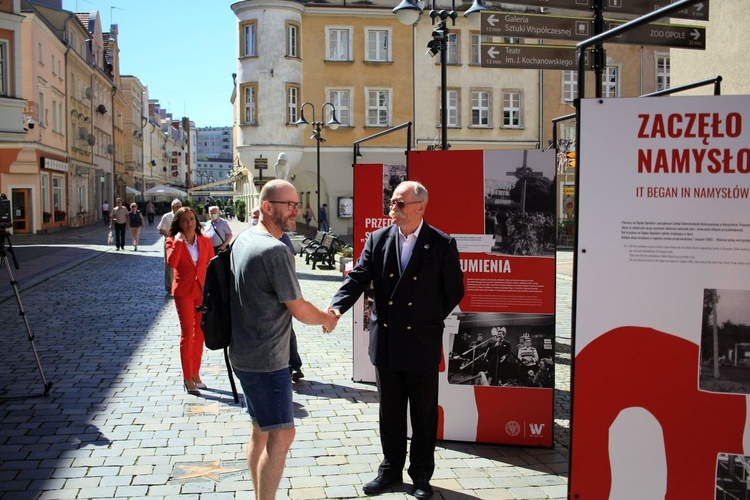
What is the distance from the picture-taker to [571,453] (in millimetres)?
3625

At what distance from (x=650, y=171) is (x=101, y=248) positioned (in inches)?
1083

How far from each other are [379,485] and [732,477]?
88.9 inches

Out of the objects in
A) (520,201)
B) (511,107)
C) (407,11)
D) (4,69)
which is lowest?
(520,201)

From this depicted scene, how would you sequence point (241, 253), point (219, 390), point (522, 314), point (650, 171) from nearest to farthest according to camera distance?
point (650, 171) → point (241, 253) → point (522, 314) → point (219, 390)

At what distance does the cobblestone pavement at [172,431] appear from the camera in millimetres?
5004

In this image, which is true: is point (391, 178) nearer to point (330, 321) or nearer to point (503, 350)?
point (503, 350)

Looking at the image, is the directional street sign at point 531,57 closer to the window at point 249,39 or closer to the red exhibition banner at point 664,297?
Answer: the red exhibition banner at point 664,297

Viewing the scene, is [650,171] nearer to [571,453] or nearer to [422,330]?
[571,453]

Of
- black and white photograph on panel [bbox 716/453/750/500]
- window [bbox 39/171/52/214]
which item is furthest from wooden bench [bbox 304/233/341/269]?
window [bbox 39/171/52/214]

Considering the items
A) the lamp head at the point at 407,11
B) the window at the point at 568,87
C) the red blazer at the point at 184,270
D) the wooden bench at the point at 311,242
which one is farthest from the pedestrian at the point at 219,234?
the window at the point at 568,87

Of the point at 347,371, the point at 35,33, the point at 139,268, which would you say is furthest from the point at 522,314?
the point at 35,33

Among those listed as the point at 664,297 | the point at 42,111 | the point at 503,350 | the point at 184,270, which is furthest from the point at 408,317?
the point at 42,111

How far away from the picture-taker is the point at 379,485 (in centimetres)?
493

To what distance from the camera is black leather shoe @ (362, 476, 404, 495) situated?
4887 millimetres
